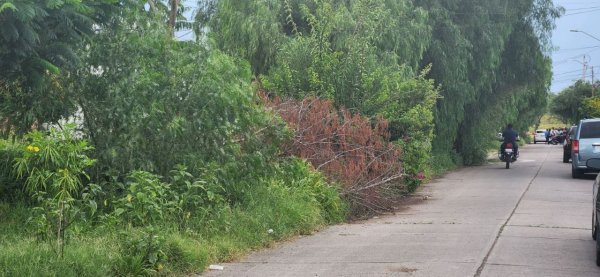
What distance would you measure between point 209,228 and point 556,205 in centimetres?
880

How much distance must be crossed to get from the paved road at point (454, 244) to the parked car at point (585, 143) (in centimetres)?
562

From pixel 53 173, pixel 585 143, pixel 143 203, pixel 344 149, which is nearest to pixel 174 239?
pixel 143 203

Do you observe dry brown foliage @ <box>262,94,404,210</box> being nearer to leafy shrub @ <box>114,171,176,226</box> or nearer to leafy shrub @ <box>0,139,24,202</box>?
leafy shrub @ <box>114,171,176,226</box>

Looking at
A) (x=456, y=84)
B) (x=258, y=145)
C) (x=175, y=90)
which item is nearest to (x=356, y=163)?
(x=258, y=145)

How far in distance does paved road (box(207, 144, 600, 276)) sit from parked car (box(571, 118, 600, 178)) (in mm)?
5619

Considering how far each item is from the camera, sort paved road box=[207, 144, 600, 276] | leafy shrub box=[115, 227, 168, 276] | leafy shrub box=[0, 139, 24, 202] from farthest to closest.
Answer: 1. leafy shrub box=[0, 139, 24, 202]
2. paved road box=[207, 144, 600, 276]
3. leafy shrub box=[115, 227, 168, 276]

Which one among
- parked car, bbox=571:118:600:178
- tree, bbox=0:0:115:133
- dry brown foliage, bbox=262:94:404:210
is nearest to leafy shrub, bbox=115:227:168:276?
tree, bbox=0:0:115:133

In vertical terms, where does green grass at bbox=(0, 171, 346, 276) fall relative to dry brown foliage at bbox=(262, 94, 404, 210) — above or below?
below

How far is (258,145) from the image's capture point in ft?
40.5

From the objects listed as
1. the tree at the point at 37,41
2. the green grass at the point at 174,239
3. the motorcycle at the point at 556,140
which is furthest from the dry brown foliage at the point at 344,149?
the motorcycle at the point at 556,140

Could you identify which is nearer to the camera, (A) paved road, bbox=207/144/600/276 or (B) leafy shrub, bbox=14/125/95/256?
(B) leafy shrub, bbox=14/125/95/256

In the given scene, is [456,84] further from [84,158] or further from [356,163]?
[84,158]

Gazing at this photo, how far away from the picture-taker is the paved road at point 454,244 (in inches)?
342

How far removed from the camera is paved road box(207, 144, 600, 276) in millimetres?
8680
